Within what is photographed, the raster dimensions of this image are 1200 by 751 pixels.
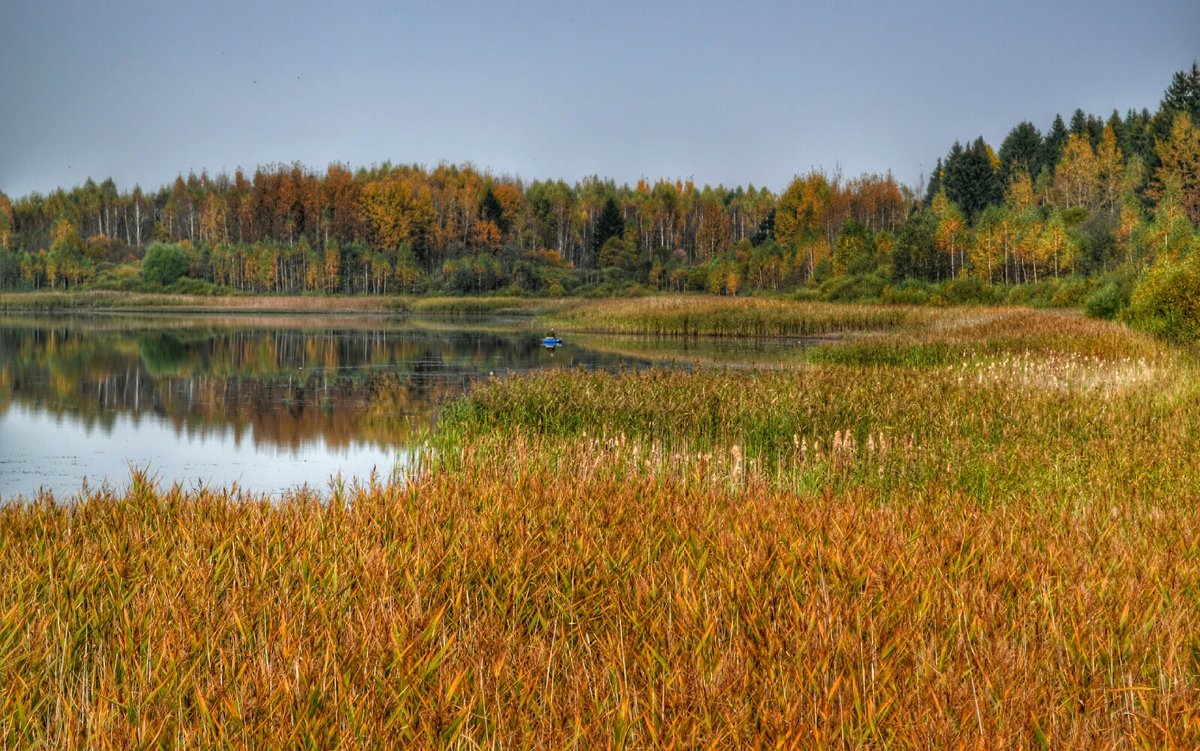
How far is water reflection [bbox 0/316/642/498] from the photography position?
42.6 feet

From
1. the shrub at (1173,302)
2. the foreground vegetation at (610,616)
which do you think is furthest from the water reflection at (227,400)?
the shrub at (1173,302)

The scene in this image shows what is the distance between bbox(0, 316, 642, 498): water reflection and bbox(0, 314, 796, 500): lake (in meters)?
0.04

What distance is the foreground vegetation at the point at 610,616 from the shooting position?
3156 millimetres

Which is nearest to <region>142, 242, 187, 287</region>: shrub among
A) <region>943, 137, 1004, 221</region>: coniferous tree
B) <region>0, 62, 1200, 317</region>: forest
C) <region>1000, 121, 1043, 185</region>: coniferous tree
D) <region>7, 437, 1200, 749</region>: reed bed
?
<region>0, 62, 1200, 317</region>: forest

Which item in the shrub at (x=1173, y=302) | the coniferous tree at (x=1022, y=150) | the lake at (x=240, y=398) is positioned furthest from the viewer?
the coniferous tree at (x=1022, y=150)

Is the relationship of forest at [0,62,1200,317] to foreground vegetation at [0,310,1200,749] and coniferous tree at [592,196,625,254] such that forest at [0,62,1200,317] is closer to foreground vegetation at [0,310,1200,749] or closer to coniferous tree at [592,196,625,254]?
coniferous tree at [592,196,625,254]

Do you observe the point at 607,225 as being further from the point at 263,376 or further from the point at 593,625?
the point at 593,625

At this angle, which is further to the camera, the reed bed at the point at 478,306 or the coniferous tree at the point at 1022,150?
the coniferous tree at the point at 1022,150

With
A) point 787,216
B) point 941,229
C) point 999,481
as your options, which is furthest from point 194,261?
point 999,481

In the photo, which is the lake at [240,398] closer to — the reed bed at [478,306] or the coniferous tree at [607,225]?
the reed bed at [478,306]

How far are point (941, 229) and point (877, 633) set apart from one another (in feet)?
255

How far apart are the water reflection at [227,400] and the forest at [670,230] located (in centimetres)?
3944

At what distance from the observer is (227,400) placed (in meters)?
19.8

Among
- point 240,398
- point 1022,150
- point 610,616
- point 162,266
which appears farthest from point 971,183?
point 610,616
